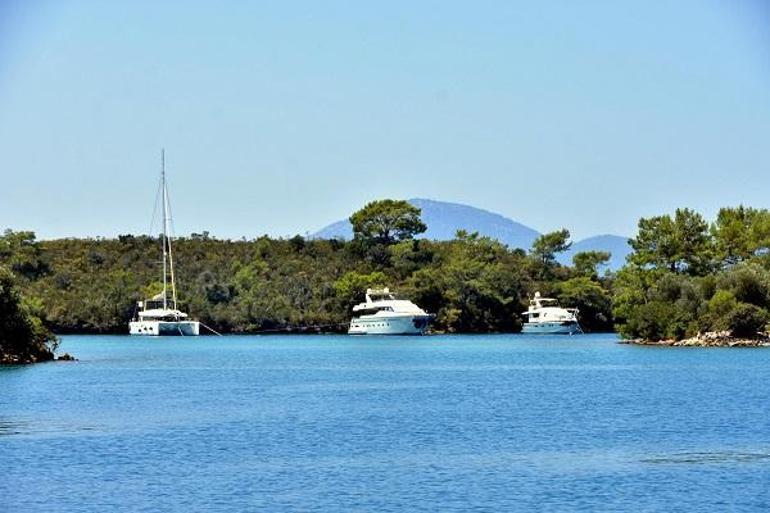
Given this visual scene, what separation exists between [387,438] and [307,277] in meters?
102

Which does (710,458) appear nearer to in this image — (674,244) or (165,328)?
(674,244)

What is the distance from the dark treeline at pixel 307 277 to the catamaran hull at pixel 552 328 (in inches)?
189

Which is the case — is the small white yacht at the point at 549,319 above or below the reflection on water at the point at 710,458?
above

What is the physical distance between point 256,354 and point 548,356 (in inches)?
792

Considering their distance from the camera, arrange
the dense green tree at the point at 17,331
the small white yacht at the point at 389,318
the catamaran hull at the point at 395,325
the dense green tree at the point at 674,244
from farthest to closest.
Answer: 1. the catamaran hull at the point at 395,325
2. the small white yacht at the point at 389,318
3. the dense green tree at the point at 674,244
4. the dense green tree at the point at 17,331

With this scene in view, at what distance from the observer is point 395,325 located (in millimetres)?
124062

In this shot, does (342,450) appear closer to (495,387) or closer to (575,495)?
(575,495)

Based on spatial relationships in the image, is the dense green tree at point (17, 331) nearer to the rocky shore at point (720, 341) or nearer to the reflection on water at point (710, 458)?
the reflection on water at point (710, 458)

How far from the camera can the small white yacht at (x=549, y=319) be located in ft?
421

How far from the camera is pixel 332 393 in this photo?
5228cm

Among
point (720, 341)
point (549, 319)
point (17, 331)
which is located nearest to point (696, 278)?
point (720, 341)

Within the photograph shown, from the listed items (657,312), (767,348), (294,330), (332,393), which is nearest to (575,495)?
(332,393)

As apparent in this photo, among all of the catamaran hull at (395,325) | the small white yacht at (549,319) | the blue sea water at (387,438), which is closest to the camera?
the blue sea water at (387,438)

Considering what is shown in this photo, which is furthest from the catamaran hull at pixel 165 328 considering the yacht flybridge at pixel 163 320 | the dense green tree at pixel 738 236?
the dense green tree at pixel 738 236
